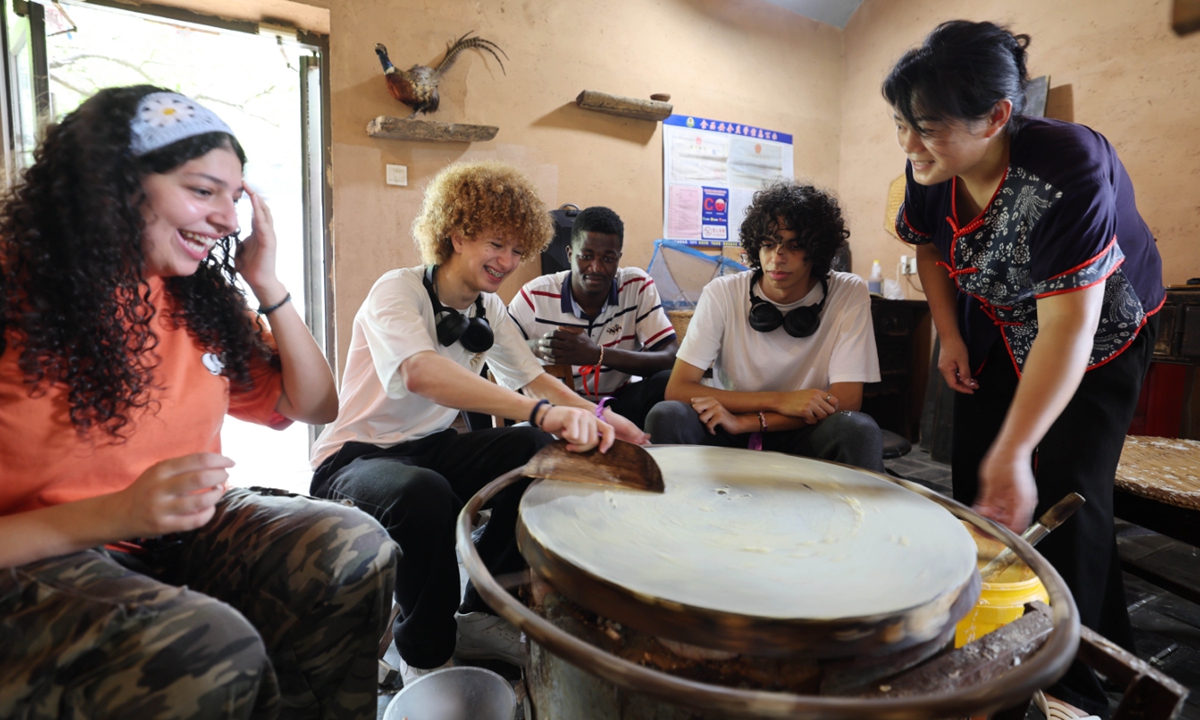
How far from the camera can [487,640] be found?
1570 millimetres

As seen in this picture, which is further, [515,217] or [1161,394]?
[1161,394]

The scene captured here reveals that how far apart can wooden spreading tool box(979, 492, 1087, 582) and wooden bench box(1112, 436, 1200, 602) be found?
0.62 m

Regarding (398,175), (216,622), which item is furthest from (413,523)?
(398,175)

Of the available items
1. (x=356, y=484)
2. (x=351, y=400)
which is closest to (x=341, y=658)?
(x=356, y=484)

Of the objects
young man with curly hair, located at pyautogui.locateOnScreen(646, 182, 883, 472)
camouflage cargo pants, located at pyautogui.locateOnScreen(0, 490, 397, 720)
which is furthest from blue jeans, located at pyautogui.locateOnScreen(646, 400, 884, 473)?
camouflage cargo pants, located at pyautogui.locateOnScreen(0, 490, 397, 720)

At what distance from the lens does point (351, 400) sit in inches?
62.7

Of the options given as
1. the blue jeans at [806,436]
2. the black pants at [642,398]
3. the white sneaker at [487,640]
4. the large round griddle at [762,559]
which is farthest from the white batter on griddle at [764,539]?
the black pants at [642,398]

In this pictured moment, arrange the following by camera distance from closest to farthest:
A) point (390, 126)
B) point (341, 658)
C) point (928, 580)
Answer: point (928, 580)
point (341, 658)
point (390, 126)

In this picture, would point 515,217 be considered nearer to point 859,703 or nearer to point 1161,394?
point 859,703

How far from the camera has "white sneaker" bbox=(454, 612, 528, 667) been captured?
61.1 inches

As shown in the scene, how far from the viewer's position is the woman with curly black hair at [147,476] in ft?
2.41

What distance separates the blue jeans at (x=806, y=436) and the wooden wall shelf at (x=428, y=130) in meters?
2.18

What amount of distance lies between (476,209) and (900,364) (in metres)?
3.24

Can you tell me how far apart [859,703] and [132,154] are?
1149 millimetres
